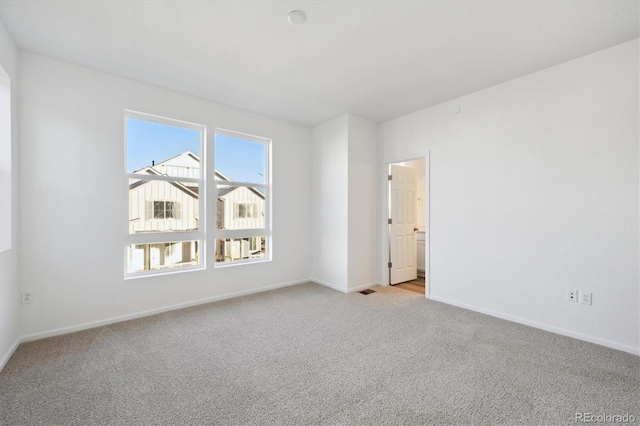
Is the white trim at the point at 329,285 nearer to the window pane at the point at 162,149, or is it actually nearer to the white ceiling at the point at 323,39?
the window pane at the point at 162,149

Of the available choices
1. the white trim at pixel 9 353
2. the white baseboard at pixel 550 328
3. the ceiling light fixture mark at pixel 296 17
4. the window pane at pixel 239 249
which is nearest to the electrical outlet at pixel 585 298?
the white baseboard at pixel 550 328

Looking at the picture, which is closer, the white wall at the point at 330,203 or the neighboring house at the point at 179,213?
the neighboring house at the point at 179,213

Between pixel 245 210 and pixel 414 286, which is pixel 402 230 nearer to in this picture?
pixel 414 286

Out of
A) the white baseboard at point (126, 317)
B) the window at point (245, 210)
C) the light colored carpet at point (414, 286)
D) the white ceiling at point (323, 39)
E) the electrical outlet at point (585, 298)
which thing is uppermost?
the white ceiling at point (323, 39)

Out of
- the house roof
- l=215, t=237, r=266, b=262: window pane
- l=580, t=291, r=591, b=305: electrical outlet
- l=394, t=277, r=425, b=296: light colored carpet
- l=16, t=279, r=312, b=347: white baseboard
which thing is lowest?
l=394, t=277, r=425, b=296: light colored carpet

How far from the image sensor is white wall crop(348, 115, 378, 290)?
4316mm

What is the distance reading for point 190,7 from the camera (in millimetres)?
2086

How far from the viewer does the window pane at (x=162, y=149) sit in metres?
3.30

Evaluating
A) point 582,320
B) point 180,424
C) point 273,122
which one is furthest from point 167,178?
point 582,320

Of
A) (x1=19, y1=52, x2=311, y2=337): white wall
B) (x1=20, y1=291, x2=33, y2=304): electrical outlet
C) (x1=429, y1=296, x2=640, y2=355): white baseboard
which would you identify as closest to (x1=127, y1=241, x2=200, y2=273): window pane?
(x1=19, y1=52, x2=311, y2=337): white wall

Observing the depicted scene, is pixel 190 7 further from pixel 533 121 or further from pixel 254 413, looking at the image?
pixel 533 121

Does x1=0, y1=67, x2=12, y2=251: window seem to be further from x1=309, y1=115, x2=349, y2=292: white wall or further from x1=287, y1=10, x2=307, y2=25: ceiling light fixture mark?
x1=309, y1=115, x2=349, y2=292: white wall

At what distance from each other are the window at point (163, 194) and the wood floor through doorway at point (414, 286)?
3196 millimetres

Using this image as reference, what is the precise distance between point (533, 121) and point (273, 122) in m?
3.44
